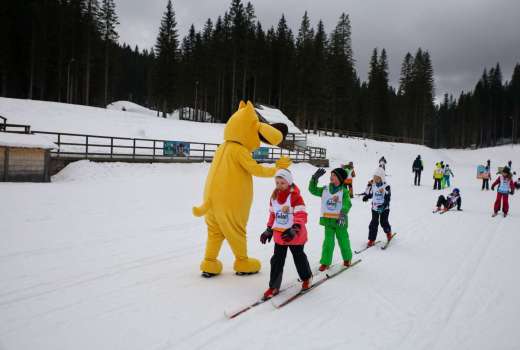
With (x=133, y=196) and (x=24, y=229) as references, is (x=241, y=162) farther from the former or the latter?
(x=133, y=196)

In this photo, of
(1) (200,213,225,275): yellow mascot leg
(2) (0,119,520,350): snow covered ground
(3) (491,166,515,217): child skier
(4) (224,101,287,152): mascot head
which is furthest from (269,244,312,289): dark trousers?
(3) (491,166,515,217): child skier

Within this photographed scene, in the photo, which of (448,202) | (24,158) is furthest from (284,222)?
(24,158)

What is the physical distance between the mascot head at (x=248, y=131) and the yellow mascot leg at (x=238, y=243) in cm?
125

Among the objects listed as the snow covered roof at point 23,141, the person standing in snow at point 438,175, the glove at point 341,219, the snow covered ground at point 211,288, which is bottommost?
the snow covered ground at point 211,288

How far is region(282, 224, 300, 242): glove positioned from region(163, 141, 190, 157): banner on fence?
16394mm

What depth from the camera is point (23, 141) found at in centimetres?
1197

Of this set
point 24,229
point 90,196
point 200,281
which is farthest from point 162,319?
point 90,196

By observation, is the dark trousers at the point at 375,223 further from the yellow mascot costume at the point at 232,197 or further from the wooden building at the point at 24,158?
the wooden building at the point at 24,158

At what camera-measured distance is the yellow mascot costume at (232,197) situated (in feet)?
15.3

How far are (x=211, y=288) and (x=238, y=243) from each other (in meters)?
0.74

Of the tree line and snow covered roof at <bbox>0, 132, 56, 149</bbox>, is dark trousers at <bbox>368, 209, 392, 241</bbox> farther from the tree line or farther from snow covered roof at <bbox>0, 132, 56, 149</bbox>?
the tree line

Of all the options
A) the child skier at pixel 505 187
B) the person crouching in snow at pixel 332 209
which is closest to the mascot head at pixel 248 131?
the person crouching in snow at pixel 332 209

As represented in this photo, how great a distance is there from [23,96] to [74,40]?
396 inches

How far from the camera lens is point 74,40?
38.0 meters
